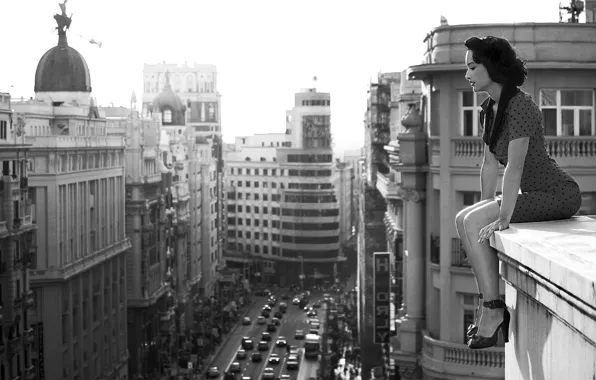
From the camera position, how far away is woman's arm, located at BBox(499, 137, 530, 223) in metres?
8.09

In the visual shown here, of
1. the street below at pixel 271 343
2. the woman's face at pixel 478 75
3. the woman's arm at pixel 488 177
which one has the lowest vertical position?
the street below at pixel 271 343

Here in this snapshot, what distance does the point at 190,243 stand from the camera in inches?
4338

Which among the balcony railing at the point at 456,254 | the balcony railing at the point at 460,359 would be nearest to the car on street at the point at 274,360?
the balcony railing at the point at 460,359

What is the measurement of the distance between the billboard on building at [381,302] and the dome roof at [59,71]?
31002 millimetres

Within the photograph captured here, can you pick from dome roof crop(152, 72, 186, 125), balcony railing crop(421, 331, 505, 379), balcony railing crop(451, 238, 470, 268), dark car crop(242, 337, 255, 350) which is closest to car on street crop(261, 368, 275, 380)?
dark car crop(242, 337, 255, 350)

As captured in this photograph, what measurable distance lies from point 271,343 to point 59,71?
126 ft

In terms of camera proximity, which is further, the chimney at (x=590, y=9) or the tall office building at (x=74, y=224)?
the tall office building at (x=74, y=224)

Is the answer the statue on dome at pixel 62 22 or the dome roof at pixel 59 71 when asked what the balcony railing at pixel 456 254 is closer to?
the dome roof at pixel 59 71

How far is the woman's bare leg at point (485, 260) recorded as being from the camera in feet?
26.4

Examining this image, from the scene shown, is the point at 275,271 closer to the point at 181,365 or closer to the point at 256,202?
the point at 256,202

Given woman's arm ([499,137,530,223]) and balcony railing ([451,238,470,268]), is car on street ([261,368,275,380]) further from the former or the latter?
woman's arm ([499,137,530,223])

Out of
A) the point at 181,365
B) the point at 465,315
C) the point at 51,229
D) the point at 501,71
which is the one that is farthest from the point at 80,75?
the point at 501,71

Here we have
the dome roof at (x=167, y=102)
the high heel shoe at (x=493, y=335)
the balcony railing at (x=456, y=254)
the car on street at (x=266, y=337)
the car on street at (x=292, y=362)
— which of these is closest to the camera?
the high heel shoe at (x=493, y=335)

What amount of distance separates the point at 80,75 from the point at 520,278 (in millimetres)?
70839
